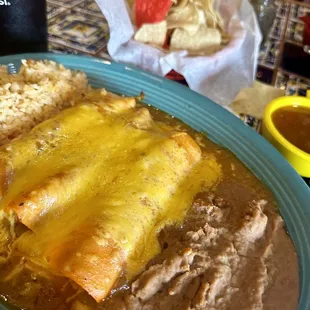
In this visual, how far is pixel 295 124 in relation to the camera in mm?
1439

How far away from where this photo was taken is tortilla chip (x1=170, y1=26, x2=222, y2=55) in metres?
1.72

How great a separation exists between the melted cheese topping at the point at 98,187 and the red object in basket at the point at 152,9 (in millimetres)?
584

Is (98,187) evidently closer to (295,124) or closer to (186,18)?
(295,124)

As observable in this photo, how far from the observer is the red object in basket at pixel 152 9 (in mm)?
1710

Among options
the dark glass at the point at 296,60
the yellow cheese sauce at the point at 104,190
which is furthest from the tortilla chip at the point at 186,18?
the yellow cheese sauce at the point at 104,190

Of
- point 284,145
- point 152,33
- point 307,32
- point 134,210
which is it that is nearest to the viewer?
point 134,210

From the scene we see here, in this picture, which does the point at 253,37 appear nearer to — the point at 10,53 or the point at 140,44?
the point at 140,44

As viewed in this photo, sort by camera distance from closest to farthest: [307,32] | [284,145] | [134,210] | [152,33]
→ [134,210] < [284,145] < [152,33] < [307,32]

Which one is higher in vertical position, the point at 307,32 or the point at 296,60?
the point at 307,32

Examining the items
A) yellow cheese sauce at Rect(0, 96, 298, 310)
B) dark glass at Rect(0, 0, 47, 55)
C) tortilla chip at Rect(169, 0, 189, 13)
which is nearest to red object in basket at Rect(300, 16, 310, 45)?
tortilla chip at Rect(169, 0, 189, 13)

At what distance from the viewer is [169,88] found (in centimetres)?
152

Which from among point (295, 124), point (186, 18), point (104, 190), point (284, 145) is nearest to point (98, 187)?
point (104, 190)

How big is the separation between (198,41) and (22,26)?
67cm

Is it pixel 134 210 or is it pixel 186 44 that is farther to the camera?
pixel 186 44
